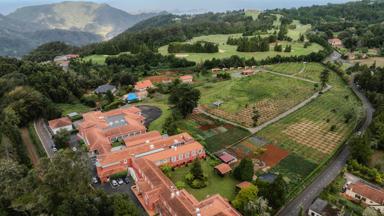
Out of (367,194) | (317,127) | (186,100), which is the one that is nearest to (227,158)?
(186,100)

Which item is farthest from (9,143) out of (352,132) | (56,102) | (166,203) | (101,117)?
(352,132)

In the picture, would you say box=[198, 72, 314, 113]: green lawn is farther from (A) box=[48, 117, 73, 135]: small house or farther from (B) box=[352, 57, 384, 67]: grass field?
(B) box=[352, 57, 384, 67]: grass field

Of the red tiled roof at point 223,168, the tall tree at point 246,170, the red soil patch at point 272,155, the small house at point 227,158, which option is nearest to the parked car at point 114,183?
the red tiled roof at point 223,168

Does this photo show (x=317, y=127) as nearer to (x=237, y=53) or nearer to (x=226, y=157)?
(x=226, y=157)

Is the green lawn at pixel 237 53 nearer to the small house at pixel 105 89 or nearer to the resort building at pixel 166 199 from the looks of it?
the small house at pixel 105 89

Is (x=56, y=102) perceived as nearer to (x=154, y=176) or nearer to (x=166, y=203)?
(x=154, y=176)

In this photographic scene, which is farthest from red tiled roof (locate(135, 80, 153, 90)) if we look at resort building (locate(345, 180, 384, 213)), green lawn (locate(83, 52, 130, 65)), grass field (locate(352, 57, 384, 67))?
grass field (locate(352, 57, 384, 67))
